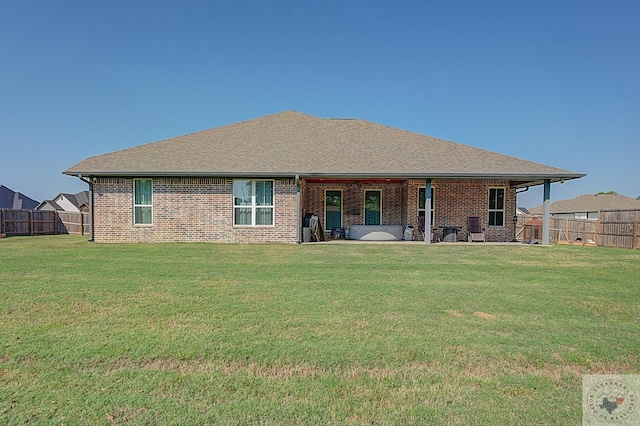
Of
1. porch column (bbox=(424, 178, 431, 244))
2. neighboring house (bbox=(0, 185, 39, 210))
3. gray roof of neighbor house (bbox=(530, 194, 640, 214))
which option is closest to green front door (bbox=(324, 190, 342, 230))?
porch column (bbox=(424, 178, 431, 244))

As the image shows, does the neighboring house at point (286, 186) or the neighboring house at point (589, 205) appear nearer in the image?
the neighboring house at point (286, 186)

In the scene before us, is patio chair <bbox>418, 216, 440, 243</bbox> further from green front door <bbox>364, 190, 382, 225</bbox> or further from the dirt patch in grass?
the dirt patch in grass

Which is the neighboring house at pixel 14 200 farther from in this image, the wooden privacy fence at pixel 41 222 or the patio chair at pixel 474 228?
the patio chair at pixel 474 228

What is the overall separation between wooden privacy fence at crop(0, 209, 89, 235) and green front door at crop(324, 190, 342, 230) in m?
13.2

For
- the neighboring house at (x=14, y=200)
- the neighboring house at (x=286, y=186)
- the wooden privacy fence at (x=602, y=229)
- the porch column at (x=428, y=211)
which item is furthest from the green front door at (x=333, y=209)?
the neighboring house at (x=14, y=200)

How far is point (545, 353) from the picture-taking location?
3619 millimetres

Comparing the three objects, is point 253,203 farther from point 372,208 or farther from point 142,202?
point 372,208

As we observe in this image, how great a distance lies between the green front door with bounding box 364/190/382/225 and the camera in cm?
1689

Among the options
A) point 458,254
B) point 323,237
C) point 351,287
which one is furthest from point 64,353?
point 323,237

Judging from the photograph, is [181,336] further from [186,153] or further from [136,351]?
[186,153]

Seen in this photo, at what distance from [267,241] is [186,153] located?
5148mm

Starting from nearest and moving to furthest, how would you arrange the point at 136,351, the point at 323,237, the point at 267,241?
the point at 136,351 < the point at 267,241 < the point at 323,237

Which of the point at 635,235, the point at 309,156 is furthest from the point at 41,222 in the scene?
the point at 635,235

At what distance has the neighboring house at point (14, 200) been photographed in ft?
127
